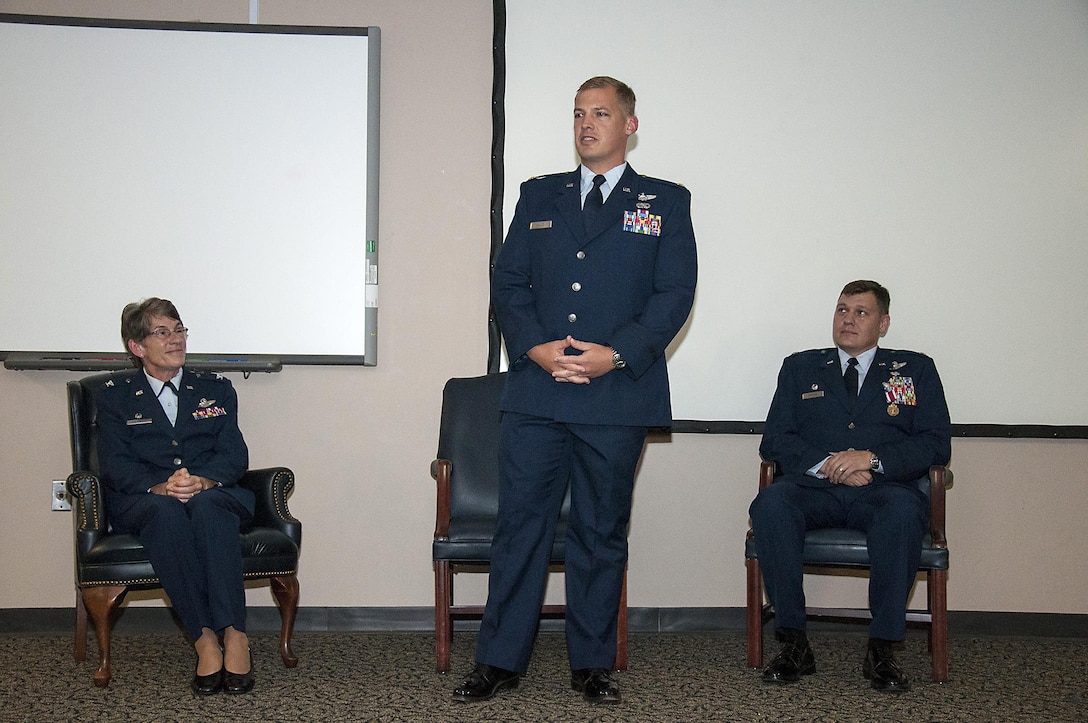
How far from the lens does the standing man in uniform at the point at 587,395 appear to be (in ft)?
8.80

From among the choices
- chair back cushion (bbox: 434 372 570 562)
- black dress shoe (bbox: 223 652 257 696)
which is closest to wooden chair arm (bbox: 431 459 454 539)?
chair back cushion (bbox: 434 372 570 562)

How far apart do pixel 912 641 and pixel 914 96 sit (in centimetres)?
206

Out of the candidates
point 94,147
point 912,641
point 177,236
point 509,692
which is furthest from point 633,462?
point 94,147

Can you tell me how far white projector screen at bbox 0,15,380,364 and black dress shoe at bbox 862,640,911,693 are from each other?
80.7 inches

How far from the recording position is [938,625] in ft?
10.3

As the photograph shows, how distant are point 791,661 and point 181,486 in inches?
75.8

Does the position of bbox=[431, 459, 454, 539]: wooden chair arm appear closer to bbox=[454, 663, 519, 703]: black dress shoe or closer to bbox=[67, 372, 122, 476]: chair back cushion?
bbox=[454, 663, 519, 703]: black dress shoe

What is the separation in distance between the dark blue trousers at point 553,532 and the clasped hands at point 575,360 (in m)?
0.15

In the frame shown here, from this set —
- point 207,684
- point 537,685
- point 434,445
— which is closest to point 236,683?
point 207,684

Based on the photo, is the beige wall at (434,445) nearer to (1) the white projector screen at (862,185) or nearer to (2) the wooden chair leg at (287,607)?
(1) the white projector screen at (862,185)

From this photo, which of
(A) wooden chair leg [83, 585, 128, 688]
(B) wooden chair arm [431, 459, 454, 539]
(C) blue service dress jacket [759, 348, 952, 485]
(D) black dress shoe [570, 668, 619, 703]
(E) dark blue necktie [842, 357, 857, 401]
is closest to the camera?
(D) black dress shoe [570, 668, 619, 703]

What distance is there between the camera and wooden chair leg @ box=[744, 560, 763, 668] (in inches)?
127

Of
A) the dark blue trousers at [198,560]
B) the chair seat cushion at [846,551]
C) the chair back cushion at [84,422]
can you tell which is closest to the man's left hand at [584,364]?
the chair seat cushion at [846,551]

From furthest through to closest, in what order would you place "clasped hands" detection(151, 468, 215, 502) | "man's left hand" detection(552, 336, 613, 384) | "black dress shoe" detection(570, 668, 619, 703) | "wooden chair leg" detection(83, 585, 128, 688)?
"clasped hands" detection(151, 468, 215, 502)
"wooden chair leg" detection(83, 585, 128, 688)
"black dress shoe" detection(570, 668, 619, 703)
"man's left hand" detection(552, 336, 613, 384)
